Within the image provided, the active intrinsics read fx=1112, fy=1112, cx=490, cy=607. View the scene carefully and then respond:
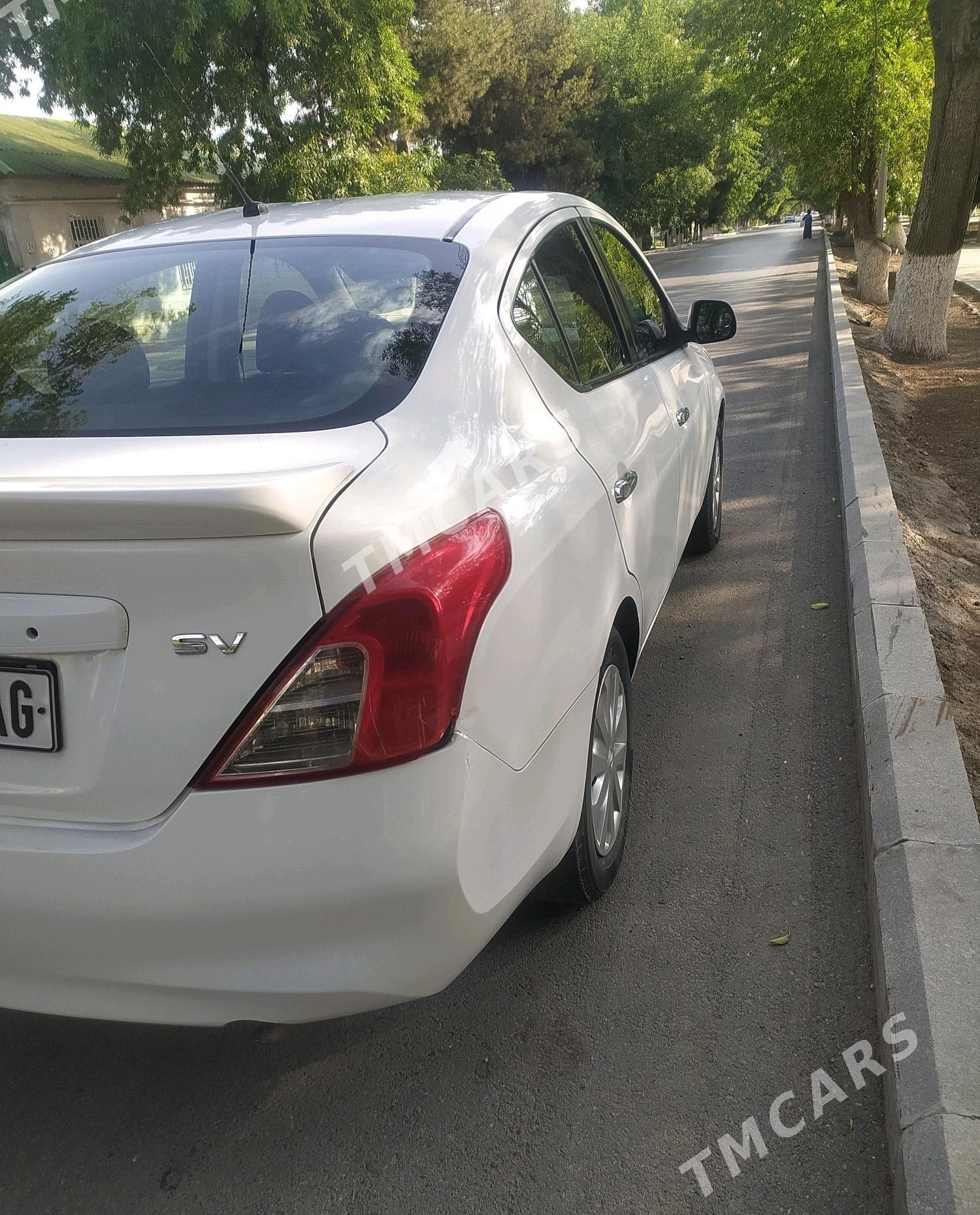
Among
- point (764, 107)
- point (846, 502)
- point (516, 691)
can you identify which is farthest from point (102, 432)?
point (764, 107)

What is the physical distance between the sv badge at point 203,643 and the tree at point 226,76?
22.6m

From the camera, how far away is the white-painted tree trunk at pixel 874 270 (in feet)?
71.6

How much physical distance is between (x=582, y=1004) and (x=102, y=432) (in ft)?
5.38

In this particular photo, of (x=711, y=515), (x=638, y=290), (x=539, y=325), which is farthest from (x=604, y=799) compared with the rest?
(x=711, y=515)

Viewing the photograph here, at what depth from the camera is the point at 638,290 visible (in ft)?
14.1

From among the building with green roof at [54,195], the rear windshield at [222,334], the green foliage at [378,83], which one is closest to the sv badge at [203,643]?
the rear windshield at [222,334]

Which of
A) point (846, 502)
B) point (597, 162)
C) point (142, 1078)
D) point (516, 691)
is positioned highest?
point (597, 162)

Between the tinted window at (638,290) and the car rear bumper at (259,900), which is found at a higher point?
the tinted window at (638,290)

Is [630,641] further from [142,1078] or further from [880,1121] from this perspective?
[142,1078]

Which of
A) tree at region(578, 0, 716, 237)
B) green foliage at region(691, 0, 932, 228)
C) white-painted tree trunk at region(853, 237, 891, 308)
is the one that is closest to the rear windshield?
green foliage at region(691, 0, 932, 228)

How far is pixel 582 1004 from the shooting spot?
2574 mm

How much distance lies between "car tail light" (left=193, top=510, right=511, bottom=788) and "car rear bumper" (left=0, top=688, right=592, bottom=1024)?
36 mm

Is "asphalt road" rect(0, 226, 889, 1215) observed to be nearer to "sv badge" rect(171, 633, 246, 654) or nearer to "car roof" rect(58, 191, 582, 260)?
"sv badge" rect(171, 633, 246, 654)

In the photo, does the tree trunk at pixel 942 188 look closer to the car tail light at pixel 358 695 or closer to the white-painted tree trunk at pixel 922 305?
the white-painted tree trunk at pixel 922 305
